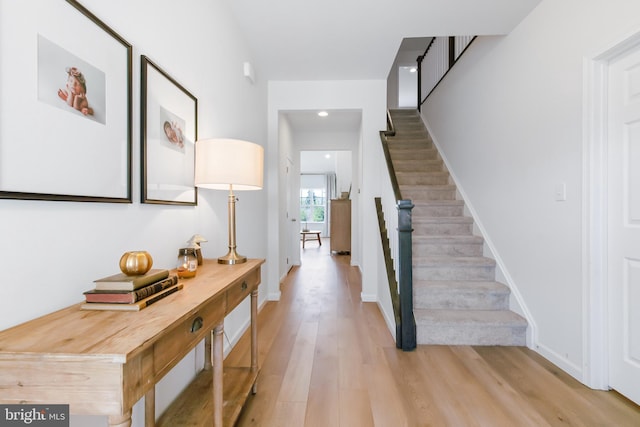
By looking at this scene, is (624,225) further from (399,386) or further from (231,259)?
(231,259)

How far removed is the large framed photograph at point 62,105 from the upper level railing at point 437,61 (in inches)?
137

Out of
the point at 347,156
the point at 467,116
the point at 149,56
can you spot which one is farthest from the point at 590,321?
the point at 347,156

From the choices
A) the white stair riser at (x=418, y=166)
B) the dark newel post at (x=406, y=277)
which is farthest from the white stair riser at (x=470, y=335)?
the white stair riser at (x=418, y=166)

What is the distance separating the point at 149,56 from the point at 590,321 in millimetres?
2739

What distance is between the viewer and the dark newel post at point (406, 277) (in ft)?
7.50

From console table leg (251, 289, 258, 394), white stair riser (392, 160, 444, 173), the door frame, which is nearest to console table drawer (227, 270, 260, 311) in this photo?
console table leg (251, 289, 258, 394)

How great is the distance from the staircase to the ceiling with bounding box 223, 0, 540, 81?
1639 millimetres

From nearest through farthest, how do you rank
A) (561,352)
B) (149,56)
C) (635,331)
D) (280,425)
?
(149,56), (280,425), (635,331), (561,352)

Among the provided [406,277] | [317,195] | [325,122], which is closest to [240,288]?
[406,277]

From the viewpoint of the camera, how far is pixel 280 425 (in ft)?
4.87

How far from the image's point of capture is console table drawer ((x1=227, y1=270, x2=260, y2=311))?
1.30 metres

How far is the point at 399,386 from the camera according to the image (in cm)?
181

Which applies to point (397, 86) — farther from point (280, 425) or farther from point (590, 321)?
point (280, 425)

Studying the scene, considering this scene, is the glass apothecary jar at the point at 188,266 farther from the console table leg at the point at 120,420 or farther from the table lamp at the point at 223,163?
the console table leg at the point at 120,420
